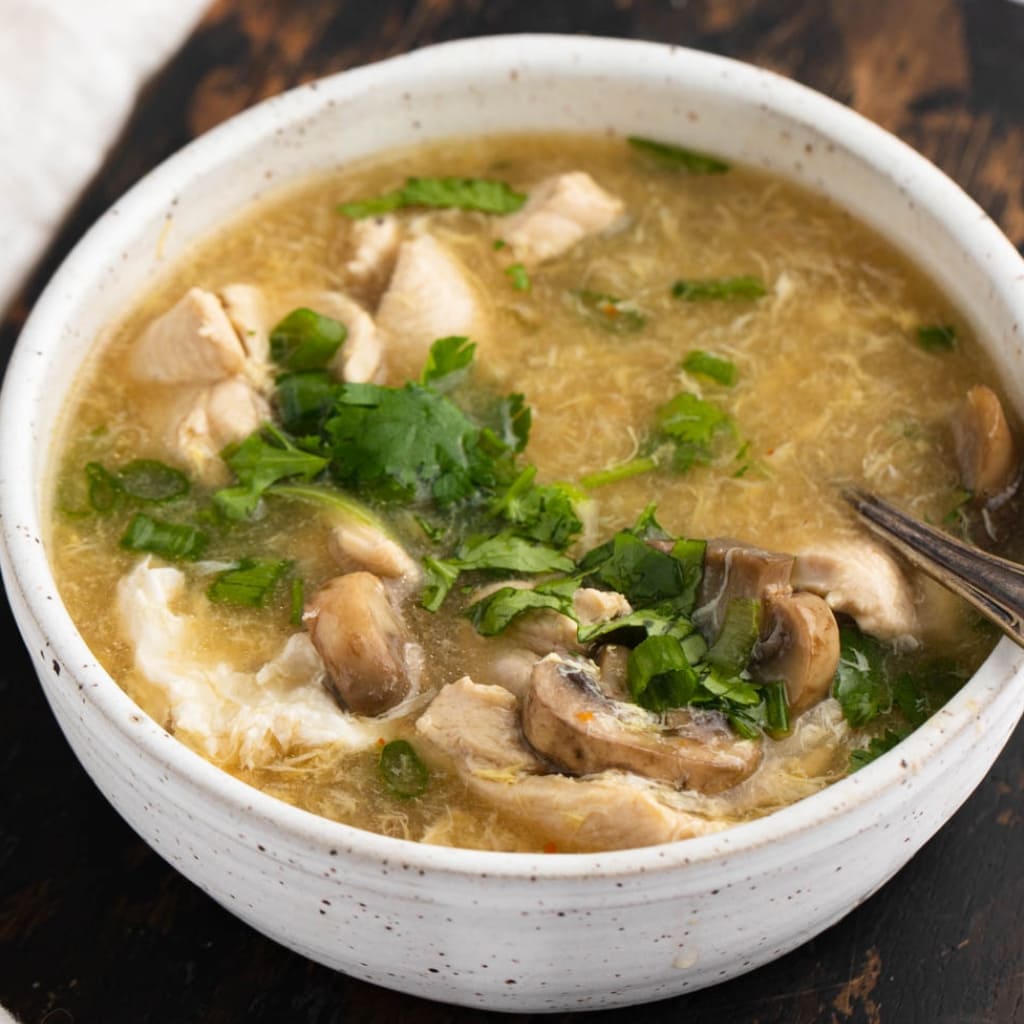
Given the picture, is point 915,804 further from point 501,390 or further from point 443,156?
point 443,156

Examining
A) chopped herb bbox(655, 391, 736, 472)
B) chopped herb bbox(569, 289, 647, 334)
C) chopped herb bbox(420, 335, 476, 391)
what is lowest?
chopped herb bbox(420, 335, 476, 391)

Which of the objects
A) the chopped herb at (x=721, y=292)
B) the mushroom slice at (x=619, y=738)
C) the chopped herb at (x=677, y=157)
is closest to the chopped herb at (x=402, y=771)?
the mushroom slice at (x=619, y=738)

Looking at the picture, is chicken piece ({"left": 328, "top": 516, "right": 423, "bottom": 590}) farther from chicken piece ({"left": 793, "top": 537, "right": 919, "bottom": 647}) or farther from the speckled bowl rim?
chicken piece ({"left": 793, "top": 537, "right": 919, "bottom": 647})

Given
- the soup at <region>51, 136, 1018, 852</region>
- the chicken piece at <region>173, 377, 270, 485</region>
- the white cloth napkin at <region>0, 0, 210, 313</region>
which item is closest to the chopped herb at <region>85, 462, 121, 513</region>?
the soup at <region>51, 136, 1018, 852</region>

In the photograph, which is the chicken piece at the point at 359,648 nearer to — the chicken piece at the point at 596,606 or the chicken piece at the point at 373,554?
the chicken piece at the point at 373,554

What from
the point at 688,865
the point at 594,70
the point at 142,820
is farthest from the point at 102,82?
the point at 688,865

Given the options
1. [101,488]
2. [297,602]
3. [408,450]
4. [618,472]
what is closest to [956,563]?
[618,472]
